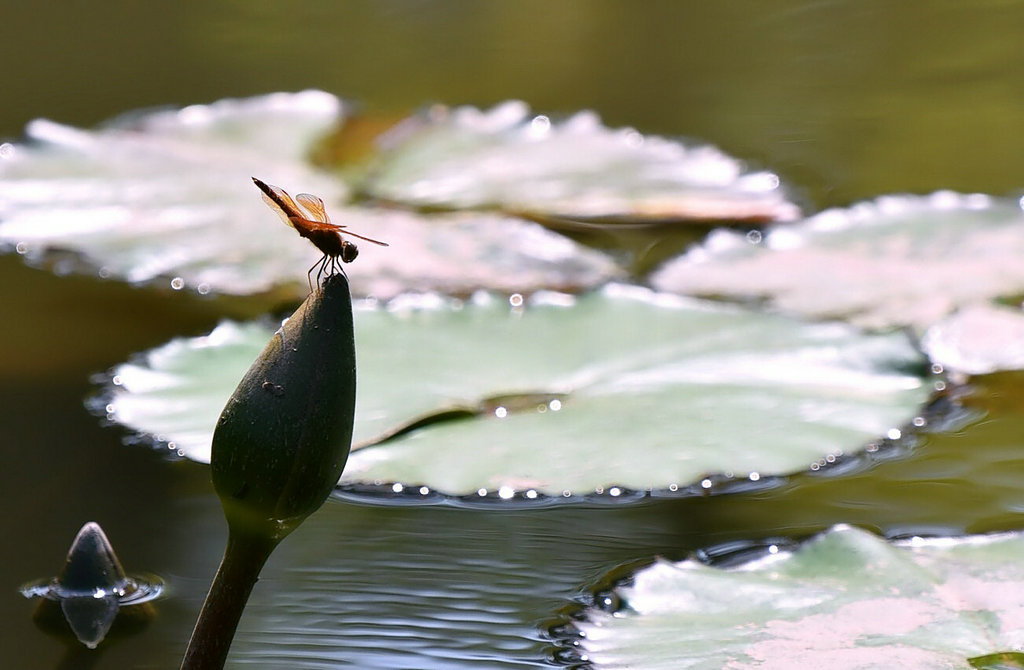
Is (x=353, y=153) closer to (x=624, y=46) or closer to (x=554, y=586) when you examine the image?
(x=624, y=46)

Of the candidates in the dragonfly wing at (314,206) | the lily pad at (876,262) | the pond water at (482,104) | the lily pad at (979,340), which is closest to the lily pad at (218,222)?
the pond water at (482,104)

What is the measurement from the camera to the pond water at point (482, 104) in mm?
942

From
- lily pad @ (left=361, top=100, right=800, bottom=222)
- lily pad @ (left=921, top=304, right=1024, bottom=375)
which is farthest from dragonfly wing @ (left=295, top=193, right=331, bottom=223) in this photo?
→ lily pad @ (left=361, top=100, right=800, bottom=222)

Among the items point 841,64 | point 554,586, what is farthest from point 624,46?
point 554,586

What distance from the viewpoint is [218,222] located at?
1836 mm

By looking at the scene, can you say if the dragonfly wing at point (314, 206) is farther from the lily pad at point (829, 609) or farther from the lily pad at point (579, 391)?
the lily pad at point (579, 391)

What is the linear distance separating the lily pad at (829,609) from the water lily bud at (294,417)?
32cm

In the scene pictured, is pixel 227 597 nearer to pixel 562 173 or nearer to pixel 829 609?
pixel 829 609

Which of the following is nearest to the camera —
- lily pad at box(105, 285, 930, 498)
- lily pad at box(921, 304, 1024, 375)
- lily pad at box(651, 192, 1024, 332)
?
lily pad at box(105, 285, 930, 498)

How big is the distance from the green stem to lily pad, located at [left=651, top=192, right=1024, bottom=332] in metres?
1.06

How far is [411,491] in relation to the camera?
112 cm

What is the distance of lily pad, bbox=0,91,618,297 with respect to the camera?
1676 mm

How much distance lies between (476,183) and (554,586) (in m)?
1.13

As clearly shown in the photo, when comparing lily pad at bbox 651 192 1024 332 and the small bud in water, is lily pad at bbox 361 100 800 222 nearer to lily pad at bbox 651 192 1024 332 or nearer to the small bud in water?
lily pad at bbox 651 192 1024 332
